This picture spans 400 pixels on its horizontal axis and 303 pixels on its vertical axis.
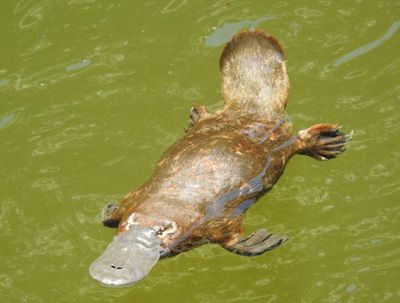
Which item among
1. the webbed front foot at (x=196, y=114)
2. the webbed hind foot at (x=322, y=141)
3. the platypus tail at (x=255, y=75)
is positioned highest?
the platypus tail at (x=255, y=75)

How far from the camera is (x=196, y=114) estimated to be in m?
5.33

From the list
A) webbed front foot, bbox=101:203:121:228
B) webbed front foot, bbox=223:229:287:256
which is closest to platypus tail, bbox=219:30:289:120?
webbed front foot, bbox=223:229:287:256

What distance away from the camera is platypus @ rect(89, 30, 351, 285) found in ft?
14.0

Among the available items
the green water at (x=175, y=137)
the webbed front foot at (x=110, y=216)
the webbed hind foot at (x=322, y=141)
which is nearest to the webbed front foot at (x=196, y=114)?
the green water at (x=175, y=137)

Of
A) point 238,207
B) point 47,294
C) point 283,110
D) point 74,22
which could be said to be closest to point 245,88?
point 283,110

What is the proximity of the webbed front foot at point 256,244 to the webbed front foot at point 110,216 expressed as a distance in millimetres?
654

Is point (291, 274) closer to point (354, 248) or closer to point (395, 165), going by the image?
point (354, 248)

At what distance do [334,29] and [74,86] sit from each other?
2046 mm

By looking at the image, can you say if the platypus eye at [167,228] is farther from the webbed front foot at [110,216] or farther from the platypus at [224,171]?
the webbed front foot at [110,216]

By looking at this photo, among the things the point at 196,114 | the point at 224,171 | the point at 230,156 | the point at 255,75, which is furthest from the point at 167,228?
the point at 255,75

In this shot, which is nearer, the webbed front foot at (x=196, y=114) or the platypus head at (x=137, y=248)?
the platypus head at (x=137, y=248)

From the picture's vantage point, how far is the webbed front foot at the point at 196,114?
5277mm

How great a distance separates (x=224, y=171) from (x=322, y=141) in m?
1.01

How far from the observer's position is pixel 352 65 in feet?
19.9
